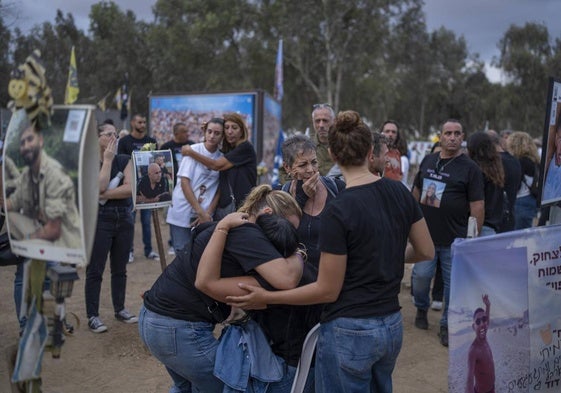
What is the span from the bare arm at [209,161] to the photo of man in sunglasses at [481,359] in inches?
111

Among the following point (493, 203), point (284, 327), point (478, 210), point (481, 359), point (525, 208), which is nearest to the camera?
point (284, 327)

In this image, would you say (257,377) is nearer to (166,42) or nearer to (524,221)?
(524,221)

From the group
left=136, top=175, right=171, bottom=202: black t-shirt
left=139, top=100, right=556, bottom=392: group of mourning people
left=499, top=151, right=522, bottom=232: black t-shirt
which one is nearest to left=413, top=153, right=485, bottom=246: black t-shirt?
left=499, top=151, right=522, bottom=232: black t-shirt

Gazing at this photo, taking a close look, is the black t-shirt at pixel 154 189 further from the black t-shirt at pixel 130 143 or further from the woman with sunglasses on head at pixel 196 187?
the black t-shirt at pixel 130 143

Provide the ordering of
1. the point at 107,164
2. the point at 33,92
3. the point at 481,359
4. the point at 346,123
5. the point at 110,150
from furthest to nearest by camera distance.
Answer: the point at 107,164 < the point at 110,150 < the point at 481,359 < the point at 346,123 < the point at 33,92

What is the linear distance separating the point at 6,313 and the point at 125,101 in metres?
13.8

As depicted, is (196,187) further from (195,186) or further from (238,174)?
(238,174)

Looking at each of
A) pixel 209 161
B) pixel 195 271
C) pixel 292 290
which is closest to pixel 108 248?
pixel 209 161

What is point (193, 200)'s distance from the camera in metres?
5.34

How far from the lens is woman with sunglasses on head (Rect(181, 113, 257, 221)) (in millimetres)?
5277

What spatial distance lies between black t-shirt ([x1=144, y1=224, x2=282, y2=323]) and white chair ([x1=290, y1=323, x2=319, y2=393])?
0.40 meters

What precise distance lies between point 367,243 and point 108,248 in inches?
130

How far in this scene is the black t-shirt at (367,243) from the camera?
2332 mm

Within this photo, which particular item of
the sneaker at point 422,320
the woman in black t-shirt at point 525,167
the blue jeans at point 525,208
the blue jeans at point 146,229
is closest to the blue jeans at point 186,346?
the sneaker at point 422,320
